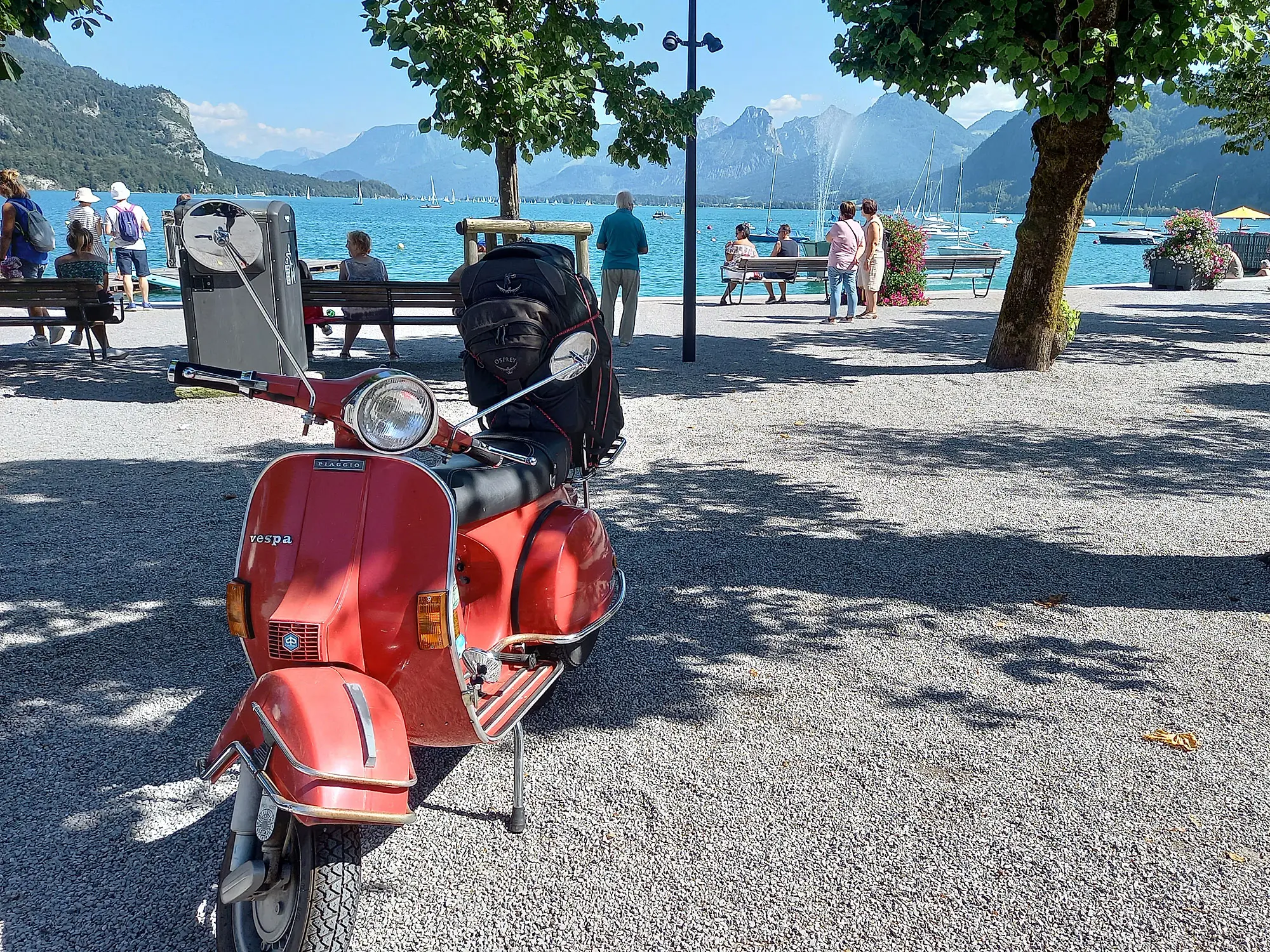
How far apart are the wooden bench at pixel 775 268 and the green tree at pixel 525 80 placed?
7.35 meters

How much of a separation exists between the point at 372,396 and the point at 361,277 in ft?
31.2

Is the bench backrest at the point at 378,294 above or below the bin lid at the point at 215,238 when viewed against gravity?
below

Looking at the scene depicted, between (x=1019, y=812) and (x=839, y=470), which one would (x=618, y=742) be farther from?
(x=839, y=470)

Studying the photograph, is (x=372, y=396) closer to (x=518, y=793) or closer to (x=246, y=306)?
(x=518, y=793)

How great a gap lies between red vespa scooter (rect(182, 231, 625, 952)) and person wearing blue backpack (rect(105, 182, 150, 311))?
13.1m

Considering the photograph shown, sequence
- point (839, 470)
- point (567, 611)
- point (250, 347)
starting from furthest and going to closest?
point (250, 347)
point (839, 470)
point (567, 611)

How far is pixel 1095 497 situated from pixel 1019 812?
3.76 metres

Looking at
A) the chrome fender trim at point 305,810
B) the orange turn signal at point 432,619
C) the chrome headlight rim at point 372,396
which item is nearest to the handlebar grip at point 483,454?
the chrome headlight rim at point 372,396

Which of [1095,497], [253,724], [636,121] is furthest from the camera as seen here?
[636,121]

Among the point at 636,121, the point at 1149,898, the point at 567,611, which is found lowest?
the point at 1149,898

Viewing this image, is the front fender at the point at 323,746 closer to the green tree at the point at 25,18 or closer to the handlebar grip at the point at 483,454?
the handlebar grip at the point at 483,454

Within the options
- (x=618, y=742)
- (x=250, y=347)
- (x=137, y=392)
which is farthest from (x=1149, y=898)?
(x=137, y=392)

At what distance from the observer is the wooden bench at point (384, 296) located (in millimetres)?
10203

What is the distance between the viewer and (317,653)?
2408mm
